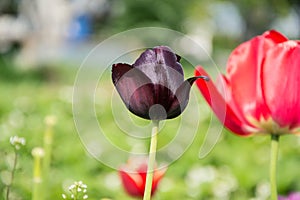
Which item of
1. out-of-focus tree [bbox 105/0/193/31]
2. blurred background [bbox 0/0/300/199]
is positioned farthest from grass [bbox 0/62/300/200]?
out-of-focus tree [bbox 105/0/193/31]

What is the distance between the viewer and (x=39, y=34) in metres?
12.2

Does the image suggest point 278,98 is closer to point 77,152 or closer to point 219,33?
point 77,152

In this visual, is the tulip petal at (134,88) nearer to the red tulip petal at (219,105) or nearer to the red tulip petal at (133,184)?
the red tulip petal at (219,105)

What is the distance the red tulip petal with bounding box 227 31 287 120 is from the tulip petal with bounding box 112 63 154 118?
18 centimetres

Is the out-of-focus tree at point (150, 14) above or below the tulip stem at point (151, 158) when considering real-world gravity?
above

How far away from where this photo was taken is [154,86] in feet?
1.65

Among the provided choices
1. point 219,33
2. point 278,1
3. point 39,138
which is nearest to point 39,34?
point 278,1

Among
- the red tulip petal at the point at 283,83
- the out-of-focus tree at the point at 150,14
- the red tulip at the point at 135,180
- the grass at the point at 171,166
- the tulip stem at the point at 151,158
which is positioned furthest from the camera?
the out-of-focus tree at the point at 150,14

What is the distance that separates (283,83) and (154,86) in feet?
0.53

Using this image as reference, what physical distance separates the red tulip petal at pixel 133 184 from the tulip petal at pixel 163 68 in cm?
38

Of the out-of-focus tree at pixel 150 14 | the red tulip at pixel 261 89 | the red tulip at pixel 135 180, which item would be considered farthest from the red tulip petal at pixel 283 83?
the out-of-focus tree at pixel 150 14

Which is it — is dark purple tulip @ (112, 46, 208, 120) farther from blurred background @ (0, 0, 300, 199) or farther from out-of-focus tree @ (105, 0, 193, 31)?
out-of-focus tree @ (105, 0, 193, 31)

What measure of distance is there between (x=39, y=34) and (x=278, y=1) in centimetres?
407

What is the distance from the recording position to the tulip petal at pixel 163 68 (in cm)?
50
